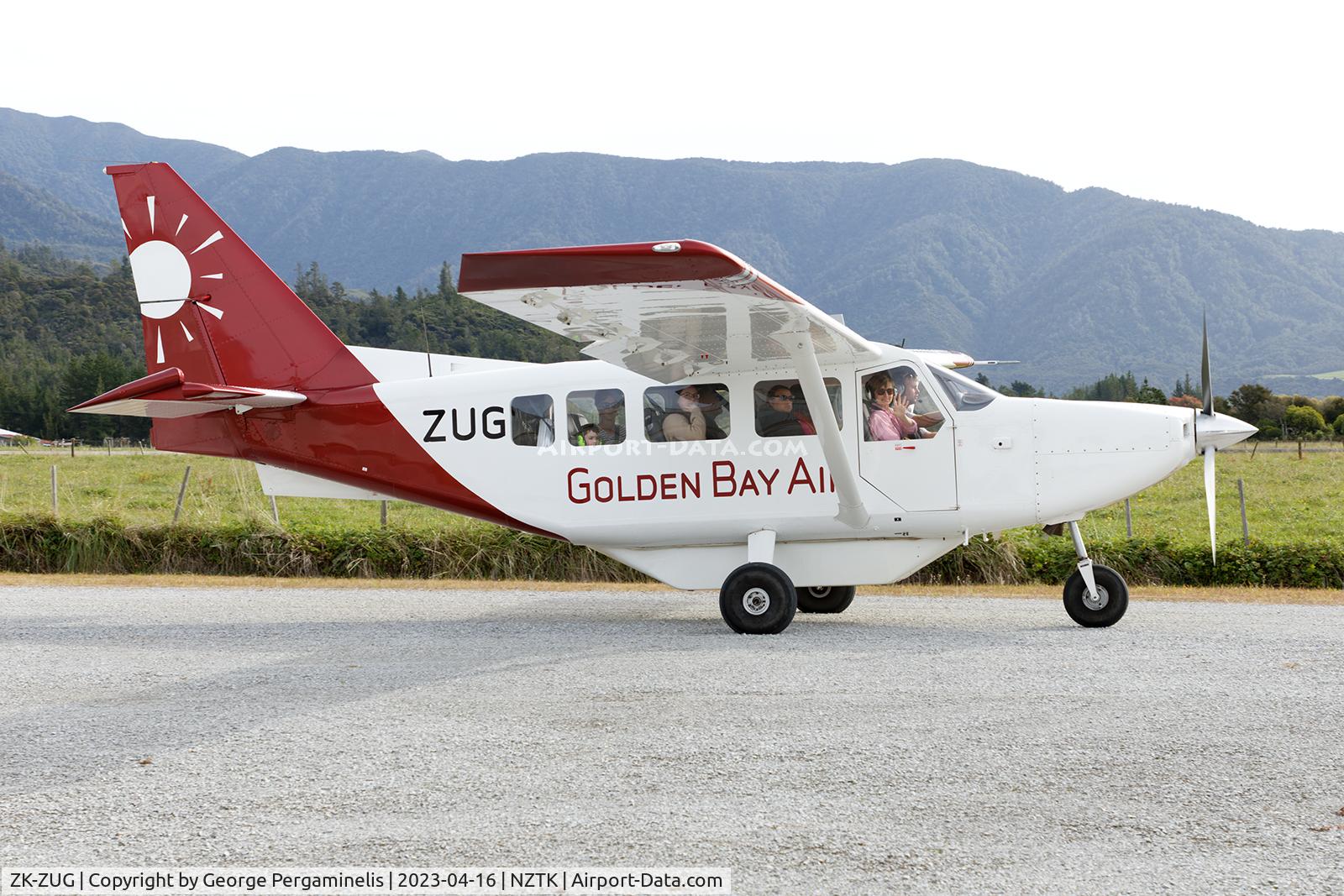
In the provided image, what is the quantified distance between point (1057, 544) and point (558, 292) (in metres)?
10.4

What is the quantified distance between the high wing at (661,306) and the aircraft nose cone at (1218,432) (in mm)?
2788

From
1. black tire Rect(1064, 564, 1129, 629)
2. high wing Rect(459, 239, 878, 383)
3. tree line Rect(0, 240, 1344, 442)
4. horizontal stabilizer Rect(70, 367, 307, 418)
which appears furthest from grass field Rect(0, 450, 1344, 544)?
high wing Rect(459, 239, 878, 383)

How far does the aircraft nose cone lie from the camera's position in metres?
9.91

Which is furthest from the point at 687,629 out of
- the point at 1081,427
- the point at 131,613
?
the point at 131,613

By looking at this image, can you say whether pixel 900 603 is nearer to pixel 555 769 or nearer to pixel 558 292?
pixel 558 292

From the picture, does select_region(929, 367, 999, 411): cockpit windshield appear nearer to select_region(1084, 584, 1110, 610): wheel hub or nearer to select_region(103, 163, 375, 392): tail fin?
select_region(1084, 584, 1110, 610): wheel hub

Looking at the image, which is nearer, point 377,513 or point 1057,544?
point 1057,544

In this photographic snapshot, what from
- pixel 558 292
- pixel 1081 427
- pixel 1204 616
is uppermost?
pixel 558 292

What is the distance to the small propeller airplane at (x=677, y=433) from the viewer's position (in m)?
9.98

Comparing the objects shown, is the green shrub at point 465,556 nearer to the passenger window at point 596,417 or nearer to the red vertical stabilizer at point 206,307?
the red vertical stabilizer at point 206,307

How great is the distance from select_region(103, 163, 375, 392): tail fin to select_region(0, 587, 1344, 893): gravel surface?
9.68 ft

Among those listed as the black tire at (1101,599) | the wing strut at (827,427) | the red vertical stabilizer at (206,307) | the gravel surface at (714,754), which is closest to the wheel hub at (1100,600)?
the black tire at (1101,599)

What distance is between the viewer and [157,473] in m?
37.8

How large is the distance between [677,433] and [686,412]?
0.67ft
